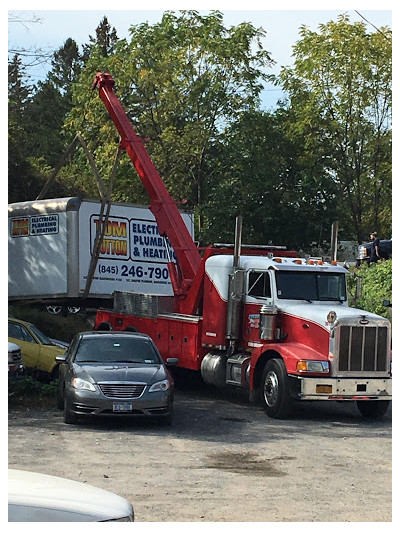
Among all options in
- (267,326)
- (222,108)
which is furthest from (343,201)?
(267,326)

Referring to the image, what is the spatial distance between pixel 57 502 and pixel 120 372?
35.7 ft

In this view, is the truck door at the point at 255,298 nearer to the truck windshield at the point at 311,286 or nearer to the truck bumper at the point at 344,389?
the truck windshield at the point at 311,286

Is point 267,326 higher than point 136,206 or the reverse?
the reverse

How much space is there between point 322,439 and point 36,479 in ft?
34.2

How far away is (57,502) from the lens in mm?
5578

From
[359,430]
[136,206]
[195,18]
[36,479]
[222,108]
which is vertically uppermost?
[195,18]

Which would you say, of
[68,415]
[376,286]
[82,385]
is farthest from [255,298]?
[376,286]

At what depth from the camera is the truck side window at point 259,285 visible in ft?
64.2

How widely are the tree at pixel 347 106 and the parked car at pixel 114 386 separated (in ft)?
86.0

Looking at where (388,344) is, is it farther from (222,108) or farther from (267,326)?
(222,108)

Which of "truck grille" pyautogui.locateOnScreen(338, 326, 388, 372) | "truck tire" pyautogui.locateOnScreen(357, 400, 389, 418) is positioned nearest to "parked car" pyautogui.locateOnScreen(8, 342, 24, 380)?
"truck grille" pyautogui.locateOnScreen(338, 326, 388, 372)

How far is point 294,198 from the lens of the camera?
128ft

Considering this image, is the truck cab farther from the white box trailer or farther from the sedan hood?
the white box trailer

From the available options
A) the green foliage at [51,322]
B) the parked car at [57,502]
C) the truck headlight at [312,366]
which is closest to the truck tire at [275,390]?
the truck headlight at [312,366]
